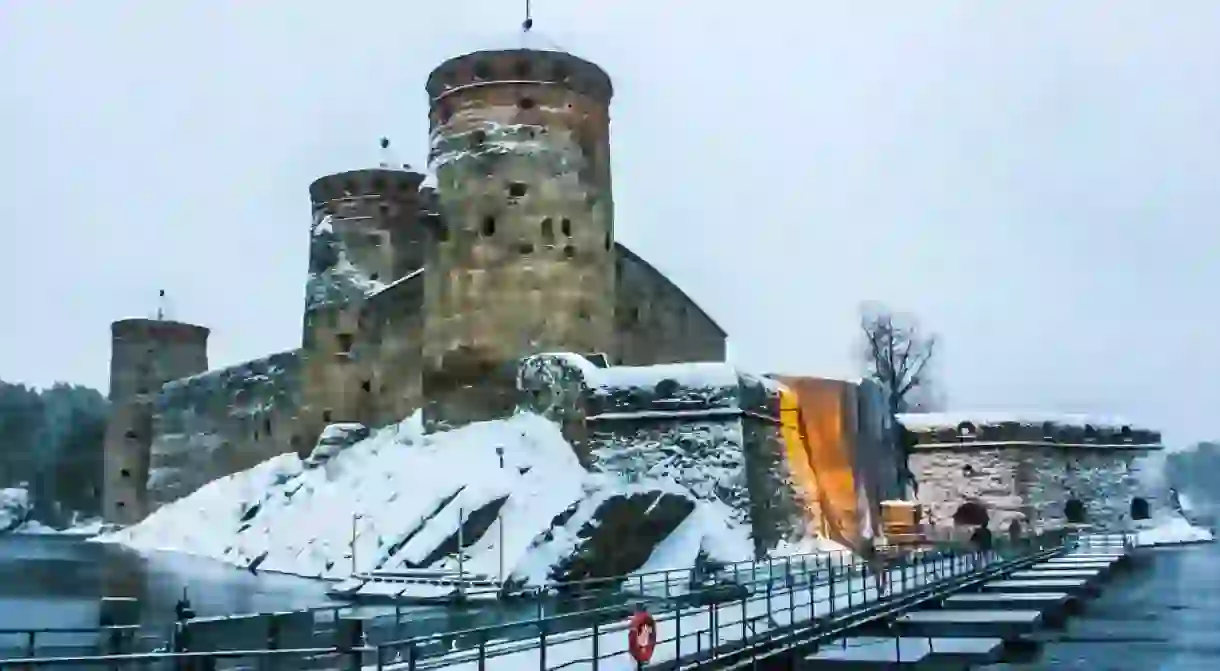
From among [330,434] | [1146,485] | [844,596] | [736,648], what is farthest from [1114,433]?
[736,648]

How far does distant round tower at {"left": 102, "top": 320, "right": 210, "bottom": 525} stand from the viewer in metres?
51.3

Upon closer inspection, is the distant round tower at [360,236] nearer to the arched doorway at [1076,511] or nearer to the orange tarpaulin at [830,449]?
the orange tarpaulin at [830,449]

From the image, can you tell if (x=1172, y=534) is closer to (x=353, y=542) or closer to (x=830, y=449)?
(x=830, y=449)

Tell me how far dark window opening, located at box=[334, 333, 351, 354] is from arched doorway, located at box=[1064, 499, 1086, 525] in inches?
842

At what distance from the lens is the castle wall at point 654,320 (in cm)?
3475

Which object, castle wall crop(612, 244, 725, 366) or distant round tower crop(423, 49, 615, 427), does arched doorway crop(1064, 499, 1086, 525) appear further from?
distant round tower crop(423, 49, 615, 427)

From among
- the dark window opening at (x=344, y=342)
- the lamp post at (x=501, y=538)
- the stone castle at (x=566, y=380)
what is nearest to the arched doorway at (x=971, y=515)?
the stone castle at (x=566, y=380)

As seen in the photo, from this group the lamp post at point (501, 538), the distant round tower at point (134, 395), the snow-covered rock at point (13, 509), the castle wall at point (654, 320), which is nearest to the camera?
the lamp post at point (501, 538)

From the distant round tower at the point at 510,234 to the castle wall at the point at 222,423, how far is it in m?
9.65

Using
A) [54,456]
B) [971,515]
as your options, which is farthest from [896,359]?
[54,456]

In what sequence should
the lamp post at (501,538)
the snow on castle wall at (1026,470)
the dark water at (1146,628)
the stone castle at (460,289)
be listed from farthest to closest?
1. the snow on castle wall at (1026,470)
2. the stone castle at (460,289)
3. the lamp post at (501,538)
4. the dark water at (1146,628)

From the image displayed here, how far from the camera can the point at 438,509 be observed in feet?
87.5

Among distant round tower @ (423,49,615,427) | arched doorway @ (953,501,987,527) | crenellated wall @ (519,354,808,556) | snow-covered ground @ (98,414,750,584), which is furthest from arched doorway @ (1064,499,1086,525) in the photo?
snow-covered ground @ (98,414,750,584)

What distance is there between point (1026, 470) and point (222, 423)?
81.1 feet
